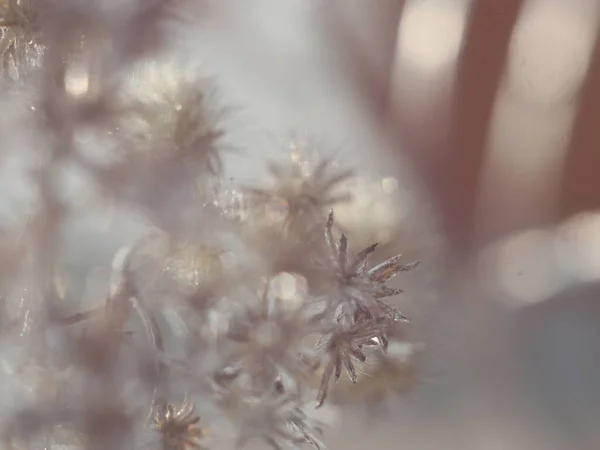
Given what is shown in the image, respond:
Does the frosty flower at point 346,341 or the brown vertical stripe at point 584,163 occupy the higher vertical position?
the frosty flower at point 346,341

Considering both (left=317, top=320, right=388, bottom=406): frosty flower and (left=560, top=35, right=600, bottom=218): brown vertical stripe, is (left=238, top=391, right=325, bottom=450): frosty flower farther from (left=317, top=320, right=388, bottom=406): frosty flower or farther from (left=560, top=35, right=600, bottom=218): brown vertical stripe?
(left=560, top=35, right=600, bottom=218): brown vertical stripe

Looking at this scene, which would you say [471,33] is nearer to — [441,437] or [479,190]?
[479,190]

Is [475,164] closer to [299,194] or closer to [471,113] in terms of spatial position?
[471,113]

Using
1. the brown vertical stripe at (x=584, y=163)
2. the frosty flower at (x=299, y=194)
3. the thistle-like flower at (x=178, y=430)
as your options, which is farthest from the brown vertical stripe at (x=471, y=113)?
the thistle-like flower at (x=178, y=430)

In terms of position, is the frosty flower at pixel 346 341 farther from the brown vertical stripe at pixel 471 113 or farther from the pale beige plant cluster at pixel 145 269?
the brown vertical stripe at pixel 471 113

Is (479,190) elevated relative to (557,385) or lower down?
elevated

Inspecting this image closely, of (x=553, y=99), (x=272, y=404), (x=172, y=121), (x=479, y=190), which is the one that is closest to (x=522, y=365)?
(x=479, y=190)

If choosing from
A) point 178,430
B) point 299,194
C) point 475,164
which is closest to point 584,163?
point 475,164
